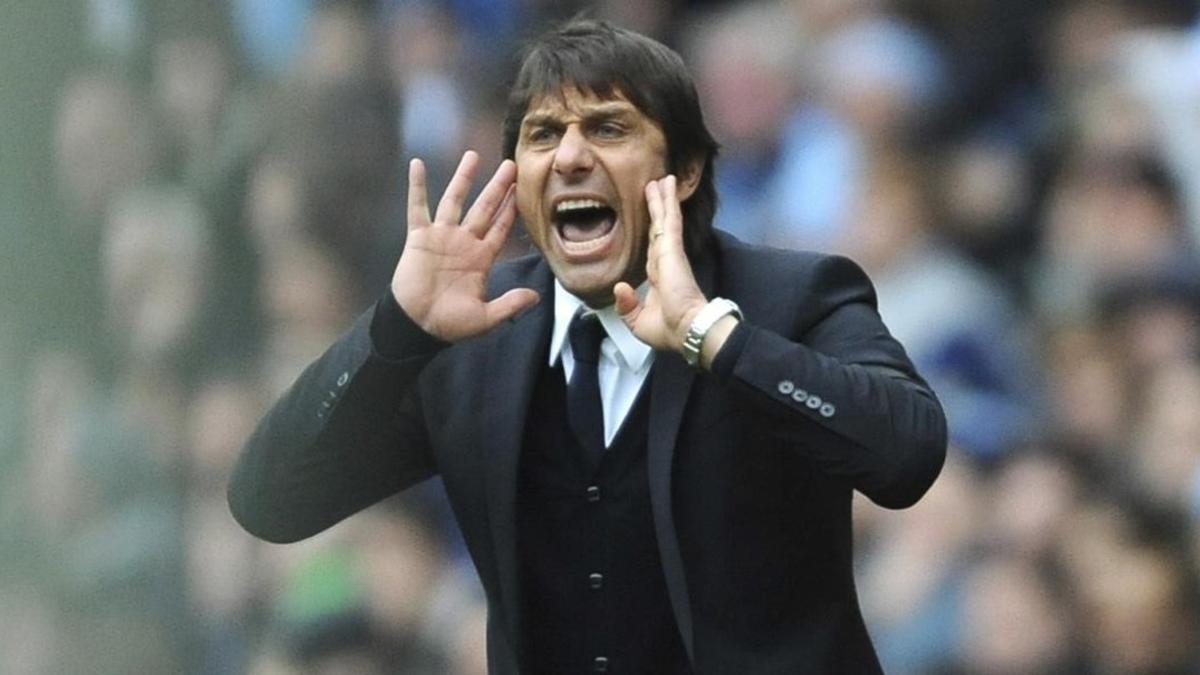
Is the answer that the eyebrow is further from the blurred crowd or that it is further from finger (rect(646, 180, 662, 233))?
the blurred crowd

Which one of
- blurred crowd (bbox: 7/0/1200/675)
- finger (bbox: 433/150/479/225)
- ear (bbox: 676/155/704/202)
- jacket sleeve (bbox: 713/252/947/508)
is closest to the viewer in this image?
jacket sleeve (bbox: 713/252/947/508)

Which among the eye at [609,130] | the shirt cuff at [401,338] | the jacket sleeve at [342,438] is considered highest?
the eye at [609,130]

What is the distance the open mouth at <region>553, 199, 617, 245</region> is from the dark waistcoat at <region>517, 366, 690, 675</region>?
129 millimetres

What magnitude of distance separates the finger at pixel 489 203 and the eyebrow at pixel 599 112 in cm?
5

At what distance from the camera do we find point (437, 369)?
1.83 meters

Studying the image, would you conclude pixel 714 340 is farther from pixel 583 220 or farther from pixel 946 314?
pixel 946 314

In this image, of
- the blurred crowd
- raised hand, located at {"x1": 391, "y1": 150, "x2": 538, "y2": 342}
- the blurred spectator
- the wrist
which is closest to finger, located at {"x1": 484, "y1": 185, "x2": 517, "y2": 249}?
raised hand, located at {"x1": 391, "y1": 150, "x2": 538, "y2": 342}

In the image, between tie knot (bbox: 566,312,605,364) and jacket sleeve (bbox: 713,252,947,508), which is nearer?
jacket sleeve (bbox: 713,252,947,508)

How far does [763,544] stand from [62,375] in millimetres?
919

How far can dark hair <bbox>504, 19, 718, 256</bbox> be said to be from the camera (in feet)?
5.88

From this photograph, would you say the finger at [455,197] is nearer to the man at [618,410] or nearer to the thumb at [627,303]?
the man at [618,410]

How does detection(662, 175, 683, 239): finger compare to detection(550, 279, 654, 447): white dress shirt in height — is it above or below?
above

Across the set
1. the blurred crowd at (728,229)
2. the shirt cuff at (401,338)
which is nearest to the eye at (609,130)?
the shirt cuff at (401,338)

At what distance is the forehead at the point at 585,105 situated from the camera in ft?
5.83
